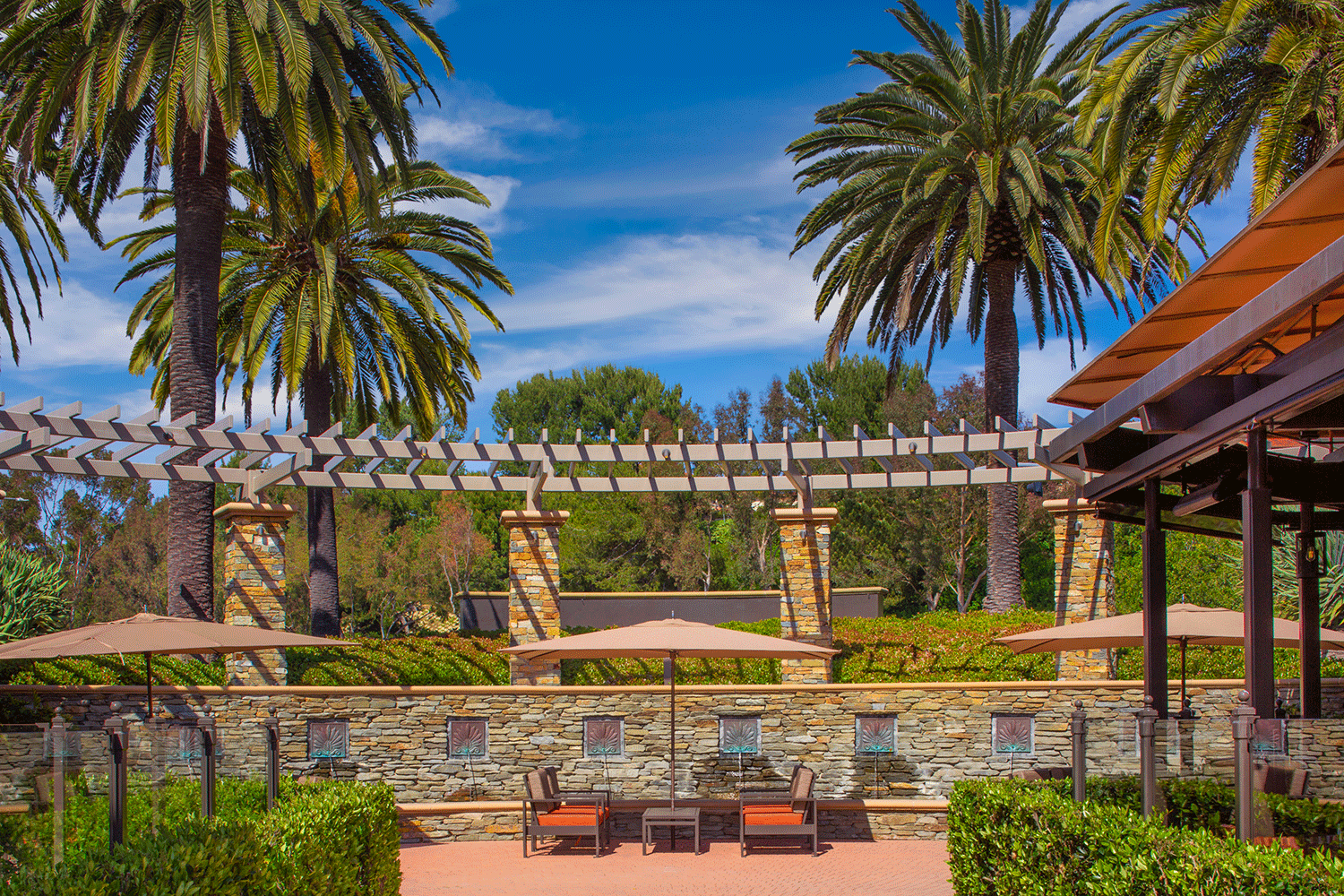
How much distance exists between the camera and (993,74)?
19.2 m

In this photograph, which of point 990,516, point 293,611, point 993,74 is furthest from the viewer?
point 293,611

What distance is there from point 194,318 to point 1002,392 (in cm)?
1443

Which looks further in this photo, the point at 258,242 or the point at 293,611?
the point at 293,611

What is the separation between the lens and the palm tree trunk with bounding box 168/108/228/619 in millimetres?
15320

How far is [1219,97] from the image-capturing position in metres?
12.1

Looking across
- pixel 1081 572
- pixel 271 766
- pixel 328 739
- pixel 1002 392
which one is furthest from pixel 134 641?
pixel 1002 392

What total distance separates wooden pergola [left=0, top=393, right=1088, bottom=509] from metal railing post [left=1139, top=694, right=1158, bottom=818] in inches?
239

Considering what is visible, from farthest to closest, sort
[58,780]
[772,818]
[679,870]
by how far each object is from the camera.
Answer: [772,818] < [679,870] < [58,780]

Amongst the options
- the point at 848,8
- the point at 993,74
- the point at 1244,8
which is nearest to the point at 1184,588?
the point at 993,74

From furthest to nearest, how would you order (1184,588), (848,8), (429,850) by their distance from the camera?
(1184,588), (848,8), (429,850)

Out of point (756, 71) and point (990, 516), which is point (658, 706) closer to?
point (990, 516)

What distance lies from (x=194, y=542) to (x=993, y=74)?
15843mm

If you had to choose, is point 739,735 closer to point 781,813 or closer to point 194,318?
point 781,813

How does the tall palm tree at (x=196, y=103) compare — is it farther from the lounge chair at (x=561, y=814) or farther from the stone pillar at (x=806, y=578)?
the stone pillar at (x=806, y=578)
